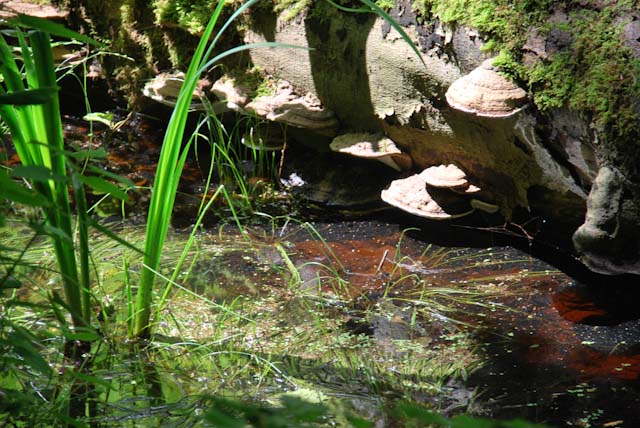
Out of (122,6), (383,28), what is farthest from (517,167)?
(122,6)

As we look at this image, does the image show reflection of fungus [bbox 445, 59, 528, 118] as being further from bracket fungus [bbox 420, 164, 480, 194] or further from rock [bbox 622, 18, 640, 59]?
bracket fungus [bbox 420, 164, 480, 194]

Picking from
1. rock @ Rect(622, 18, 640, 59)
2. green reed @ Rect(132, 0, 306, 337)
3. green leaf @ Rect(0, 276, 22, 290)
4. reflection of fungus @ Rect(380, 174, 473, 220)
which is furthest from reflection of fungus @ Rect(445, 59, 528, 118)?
green leaf @ Rect(0, 276, 22, 290)

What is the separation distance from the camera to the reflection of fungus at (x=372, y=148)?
12.4 feet

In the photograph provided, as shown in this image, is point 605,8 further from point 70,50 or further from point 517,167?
point 70,50

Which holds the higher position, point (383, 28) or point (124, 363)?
point (383, 28)

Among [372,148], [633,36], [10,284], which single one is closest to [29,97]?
[10,284]

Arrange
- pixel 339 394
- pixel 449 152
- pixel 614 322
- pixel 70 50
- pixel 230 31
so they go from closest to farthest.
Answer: pixel 339 394
pixel 614 322
pixel 449 152
pixel 230 31
pixel 70 50

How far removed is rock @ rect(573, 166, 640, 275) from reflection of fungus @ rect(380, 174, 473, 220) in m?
0.77

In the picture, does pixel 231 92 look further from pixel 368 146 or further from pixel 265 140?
pixel 368 146

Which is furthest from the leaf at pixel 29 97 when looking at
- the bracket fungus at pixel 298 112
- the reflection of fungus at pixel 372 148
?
the bracket fungus at pixel 298 112

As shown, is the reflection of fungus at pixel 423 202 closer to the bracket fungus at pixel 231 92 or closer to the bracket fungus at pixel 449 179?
the bracket fungus at pixel 449 179

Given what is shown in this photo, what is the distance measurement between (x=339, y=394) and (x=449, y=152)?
1.73 metres

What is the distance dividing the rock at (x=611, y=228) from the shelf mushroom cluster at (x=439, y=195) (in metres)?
0.73

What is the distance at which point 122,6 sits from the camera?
492cm
